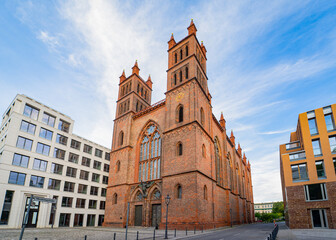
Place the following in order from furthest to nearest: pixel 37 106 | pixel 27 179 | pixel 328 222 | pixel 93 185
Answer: pixel 93 185 < pixel 37 106 < pixel 27 179 < pixel 328 222

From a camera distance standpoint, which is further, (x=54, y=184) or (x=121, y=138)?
(x=121, y=138)

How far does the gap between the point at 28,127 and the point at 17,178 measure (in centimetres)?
791

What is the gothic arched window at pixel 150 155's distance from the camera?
30.3 metres

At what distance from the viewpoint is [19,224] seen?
30688 millimetres

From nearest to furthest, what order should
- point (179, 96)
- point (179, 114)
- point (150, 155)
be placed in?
point (179, 114) → point (179, 96) → point (150, 155)

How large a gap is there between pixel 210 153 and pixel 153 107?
1094cm

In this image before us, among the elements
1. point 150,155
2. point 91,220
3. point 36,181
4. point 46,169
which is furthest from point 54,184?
point 150,155

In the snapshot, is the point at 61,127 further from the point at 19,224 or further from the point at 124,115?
the point at 19,224

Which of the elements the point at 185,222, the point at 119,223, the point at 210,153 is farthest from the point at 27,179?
the point at 210,153

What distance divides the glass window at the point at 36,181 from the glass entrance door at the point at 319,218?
38.5 m

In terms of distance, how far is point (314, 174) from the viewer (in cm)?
2705

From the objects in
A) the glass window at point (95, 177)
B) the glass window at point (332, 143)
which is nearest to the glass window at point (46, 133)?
the glass window at point (95, 177)

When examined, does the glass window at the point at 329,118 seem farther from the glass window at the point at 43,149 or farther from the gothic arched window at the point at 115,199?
the glass window at the point at 43,149

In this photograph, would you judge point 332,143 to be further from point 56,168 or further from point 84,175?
point 56,168
